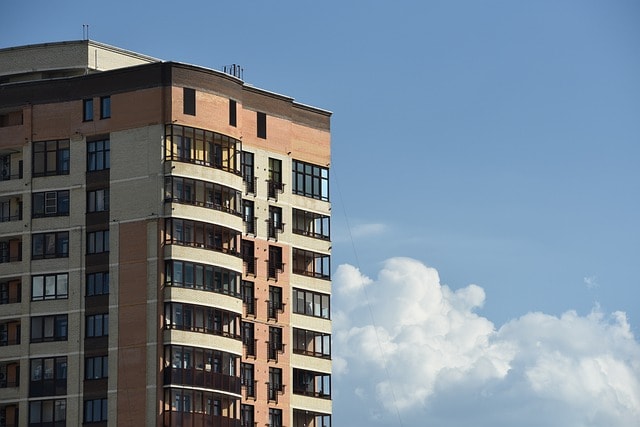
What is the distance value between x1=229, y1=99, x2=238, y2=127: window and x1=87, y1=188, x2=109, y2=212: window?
10734 millimetres

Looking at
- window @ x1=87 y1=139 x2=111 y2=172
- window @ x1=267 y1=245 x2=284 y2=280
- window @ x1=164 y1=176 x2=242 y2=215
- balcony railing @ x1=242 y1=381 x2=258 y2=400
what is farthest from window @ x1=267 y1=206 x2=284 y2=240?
window @ x1=87 y1=139 x2=111 y2=172

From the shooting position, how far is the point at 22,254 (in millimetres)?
156250

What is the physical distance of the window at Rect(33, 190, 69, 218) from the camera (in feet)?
510

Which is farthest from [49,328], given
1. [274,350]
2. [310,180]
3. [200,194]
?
[310,180]

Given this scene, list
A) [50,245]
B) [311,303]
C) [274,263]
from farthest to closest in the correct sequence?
[311,303], [274,263], [50,245]

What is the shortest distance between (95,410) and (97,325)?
20.6 feet

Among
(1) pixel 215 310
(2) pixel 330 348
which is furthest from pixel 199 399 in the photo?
(2) pixel 330 348

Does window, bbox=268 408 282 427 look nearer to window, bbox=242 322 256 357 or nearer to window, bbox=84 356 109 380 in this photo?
window, bbox=242 322 256 357

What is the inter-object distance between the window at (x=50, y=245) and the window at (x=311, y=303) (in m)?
18.8

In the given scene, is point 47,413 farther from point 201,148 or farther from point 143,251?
point 201,148

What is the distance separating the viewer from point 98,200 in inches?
6078

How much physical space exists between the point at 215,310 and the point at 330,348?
1572 cm

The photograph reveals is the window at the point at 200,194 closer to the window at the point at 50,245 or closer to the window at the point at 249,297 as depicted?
the window at the point at 249,297

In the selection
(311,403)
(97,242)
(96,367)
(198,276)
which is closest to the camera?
(198,276)
